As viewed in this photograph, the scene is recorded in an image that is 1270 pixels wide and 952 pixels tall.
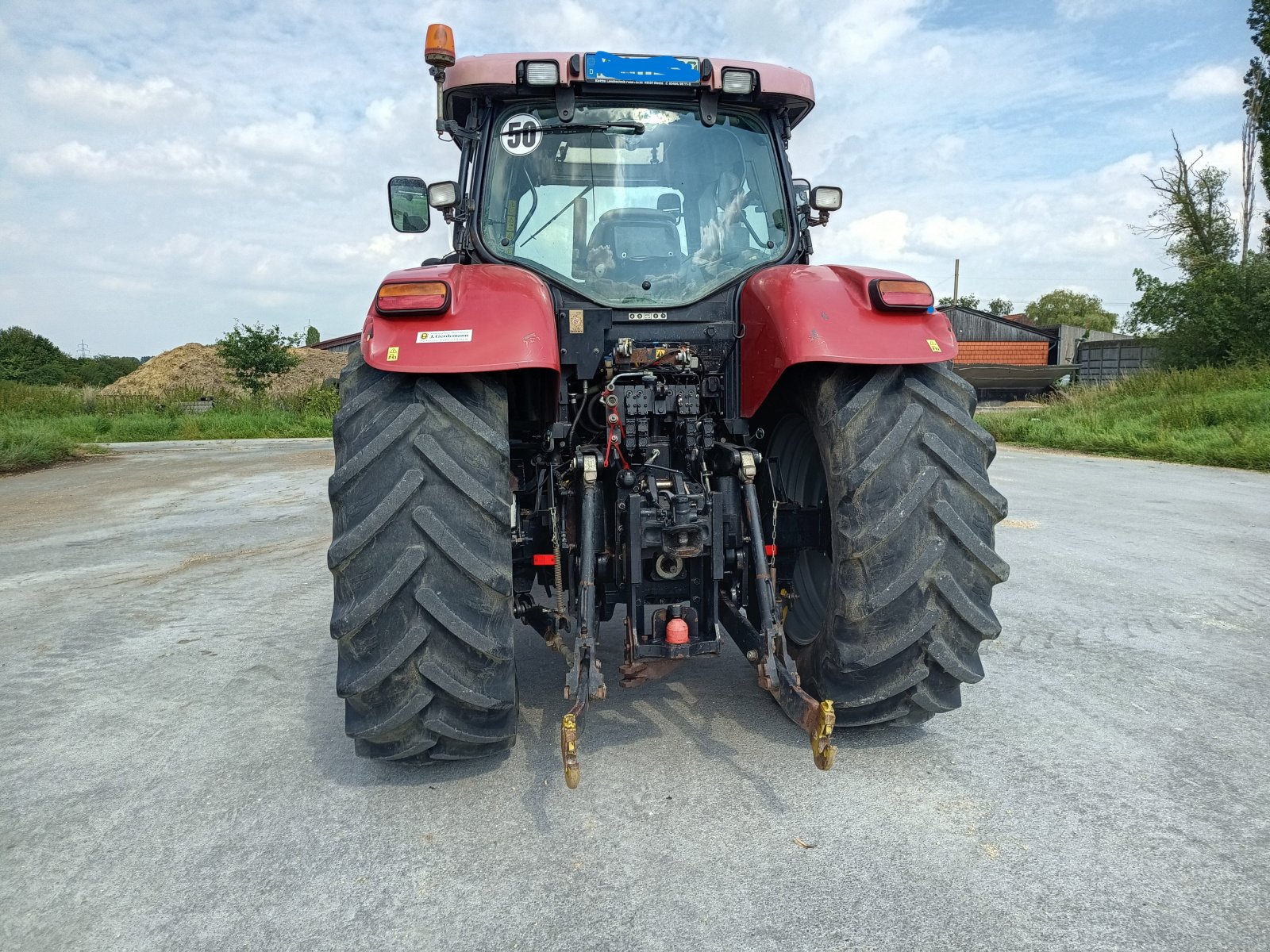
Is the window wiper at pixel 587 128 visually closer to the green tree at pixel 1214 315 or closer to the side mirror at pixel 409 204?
the side mirror at pixel 409 204

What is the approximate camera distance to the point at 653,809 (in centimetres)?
255

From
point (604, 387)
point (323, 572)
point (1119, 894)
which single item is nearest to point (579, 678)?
point (604, 387)

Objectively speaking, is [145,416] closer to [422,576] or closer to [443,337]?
[443,337]

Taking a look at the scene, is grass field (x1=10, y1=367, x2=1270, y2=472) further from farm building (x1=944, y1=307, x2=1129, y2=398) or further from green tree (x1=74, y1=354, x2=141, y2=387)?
green tree (x1=74, y1=354, x2=141, y2=387)

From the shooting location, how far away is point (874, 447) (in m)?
2.67

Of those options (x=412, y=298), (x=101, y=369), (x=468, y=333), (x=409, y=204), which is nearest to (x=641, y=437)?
(x=468, y=333)

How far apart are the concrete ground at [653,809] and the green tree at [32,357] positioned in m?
46.8

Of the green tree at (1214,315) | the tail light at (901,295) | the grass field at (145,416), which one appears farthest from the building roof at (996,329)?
the tail light at (901,295)

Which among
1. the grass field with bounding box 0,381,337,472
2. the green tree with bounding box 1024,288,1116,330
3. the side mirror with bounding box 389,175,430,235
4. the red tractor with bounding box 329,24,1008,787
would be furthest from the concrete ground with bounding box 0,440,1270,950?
the green tree with bounding box 1024,288,1116,330

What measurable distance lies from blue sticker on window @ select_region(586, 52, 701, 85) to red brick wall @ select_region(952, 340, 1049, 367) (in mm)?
34329

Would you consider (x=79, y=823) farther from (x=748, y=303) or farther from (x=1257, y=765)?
(x=1257, y=765)

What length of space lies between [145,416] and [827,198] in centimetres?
2203

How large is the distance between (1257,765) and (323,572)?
5155 millimetres

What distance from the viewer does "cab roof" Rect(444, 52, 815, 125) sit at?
3.31 metres
